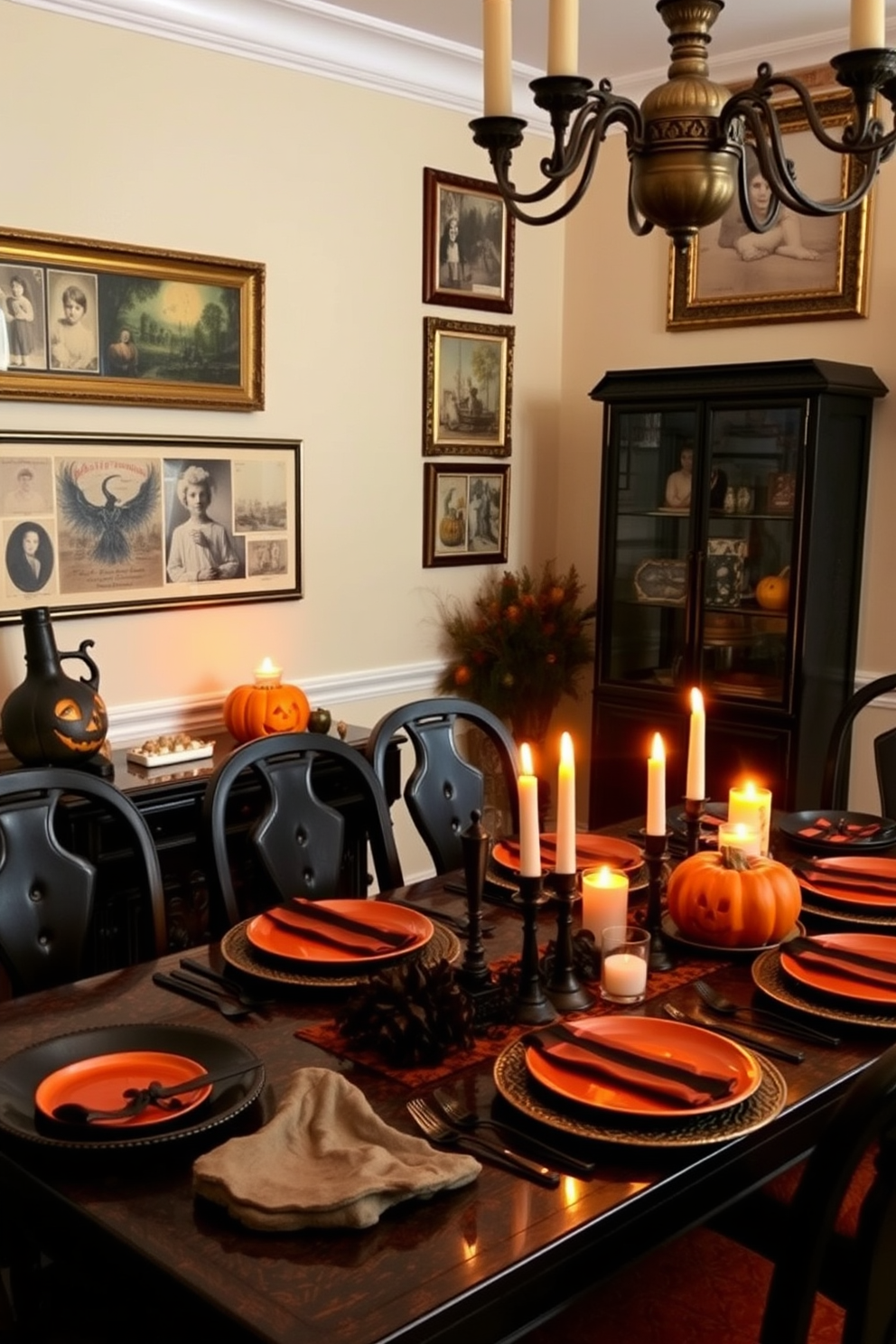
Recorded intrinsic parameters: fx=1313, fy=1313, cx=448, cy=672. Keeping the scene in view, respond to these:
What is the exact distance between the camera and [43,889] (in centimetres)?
206

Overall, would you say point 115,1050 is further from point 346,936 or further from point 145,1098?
point 346,936

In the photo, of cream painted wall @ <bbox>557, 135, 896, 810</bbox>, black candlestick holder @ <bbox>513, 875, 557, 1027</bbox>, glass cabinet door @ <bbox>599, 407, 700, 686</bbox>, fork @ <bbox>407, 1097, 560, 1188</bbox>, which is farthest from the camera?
glass cabinet door @ <bbox>599, 407, 700, 686</bbox>

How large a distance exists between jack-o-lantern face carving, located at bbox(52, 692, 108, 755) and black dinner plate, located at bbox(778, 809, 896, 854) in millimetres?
1531

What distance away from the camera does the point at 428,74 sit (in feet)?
13.3

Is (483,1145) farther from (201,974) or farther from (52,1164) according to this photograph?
(201,974)

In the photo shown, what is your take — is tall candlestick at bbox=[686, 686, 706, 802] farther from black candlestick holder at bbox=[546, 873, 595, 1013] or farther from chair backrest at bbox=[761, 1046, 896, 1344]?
chair backrest at bbox=[761, 1046, 896, 1344]

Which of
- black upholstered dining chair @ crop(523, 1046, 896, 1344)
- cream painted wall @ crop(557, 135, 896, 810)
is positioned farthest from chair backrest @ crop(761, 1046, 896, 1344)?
cream painted wall @ crop(557, 135, 896, 810)

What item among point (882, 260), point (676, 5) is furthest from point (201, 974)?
point (882, 260)

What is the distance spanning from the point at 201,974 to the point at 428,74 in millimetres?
3142

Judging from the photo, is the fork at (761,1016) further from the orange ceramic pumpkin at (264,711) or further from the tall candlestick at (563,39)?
the orange ceramic pumpkin at (264,711)

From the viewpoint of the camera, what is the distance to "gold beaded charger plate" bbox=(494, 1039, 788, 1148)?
1.43 metres

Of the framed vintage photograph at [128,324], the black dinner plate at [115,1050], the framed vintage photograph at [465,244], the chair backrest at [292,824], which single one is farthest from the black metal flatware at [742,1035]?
the framed vintage photograph at [465,244]

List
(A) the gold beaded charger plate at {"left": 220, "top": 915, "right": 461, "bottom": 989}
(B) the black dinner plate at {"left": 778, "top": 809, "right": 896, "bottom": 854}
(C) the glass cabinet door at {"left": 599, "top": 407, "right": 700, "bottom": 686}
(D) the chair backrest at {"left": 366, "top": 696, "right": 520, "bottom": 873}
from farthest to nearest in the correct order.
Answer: (C) the glass cabinet door at {"left": 599, "top": 407, "right": 700, "bottom": 686}, (D) the chair backrest at {"left": 366, "top": 696, "right": 520, "bottom": 873}, (B) the black dinner plate at {"left": 778, "top": 809, "right": 896, "bottom": 854}, (A) the gold beaded charger plate at {"left": 220, "top": 915, "right": 461, "bottom": 989}

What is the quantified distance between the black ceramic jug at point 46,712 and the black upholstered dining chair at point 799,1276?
177cm
